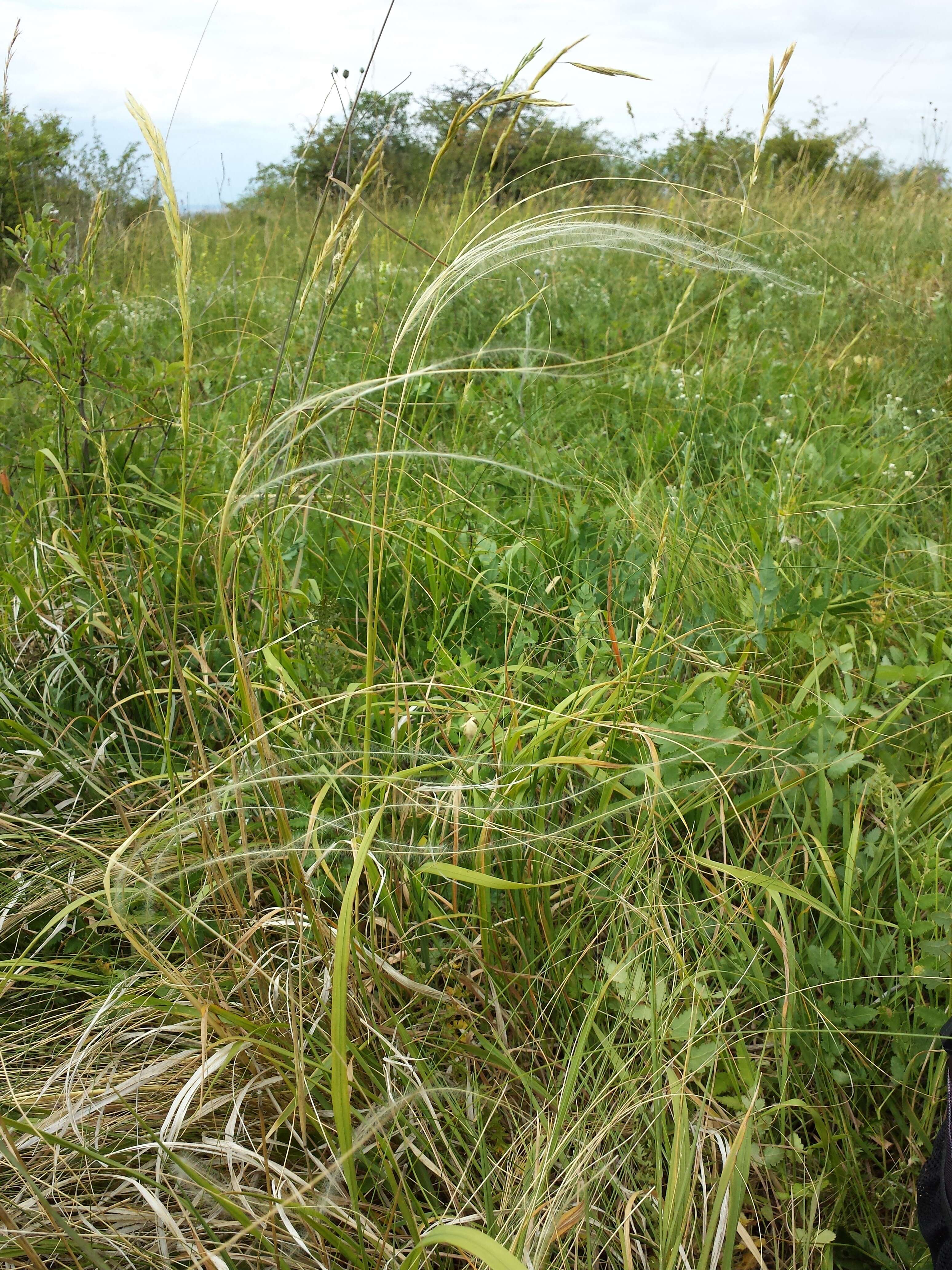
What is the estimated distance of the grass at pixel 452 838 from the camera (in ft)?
3.55

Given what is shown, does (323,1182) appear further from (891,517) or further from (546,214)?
(891,517)

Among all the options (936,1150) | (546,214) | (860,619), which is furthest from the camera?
(860,619)

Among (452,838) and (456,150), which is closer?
(452,838)

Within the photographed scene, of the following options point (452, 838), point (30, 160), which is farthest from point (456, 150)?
point (452, 838)

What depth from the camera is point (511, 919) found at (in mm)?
1280

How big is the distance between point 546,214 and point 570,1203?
1.22m

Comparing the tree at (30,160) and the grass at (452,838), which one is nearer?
the grass at (452,838)

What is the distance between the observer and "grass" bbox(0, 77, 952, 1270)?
1.08 m

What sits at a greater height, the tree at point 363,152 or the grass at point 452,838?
the tree at point 363,152

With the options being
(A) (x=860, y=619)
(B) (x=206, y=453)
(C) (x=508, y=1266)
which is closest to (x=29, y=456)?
(B) (x=206, y=453)

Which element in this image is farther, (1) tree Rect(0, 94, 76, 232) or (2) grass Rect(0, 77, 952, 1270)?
(1) tree Rect(0, 94, 76, 232)

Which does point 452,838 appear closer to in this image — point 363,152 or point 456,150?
point 363,152

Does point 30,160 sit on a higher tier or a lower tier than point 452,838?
higher

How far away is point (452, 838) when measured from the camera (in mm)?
1403
